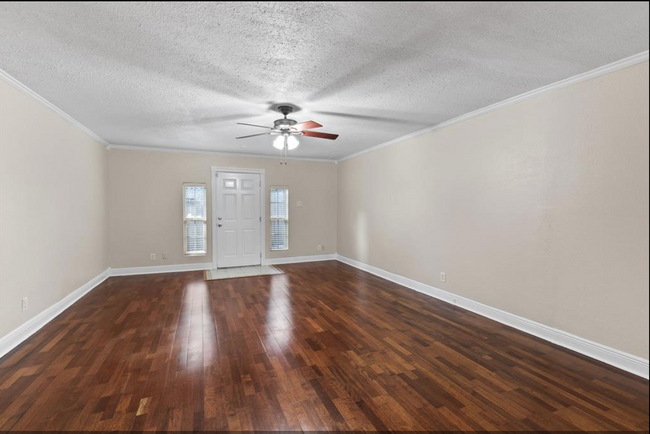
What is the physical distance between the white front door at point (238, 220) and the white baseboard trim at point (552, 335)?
342 cm

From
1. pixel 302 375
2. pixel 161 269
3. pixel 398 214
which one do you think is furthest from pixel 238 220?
pixel 302 375

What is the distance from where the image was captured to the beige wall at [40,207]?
260 centimetres

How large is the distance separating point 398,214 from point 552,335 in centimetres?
256

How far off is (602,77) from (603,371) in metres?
2.29

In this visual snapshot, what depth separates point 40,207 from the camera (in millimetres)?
3104

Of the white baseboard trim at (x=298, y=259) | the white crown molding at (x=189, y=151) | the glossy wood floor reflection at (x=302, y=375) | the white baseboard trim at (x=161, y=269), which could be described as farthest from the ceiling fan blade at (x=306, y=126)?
the white baseboard trim at (x=161, y=269)

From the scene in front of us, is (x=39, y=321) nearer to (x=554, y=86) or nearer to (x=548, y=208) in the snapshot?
(x=548, y=208)

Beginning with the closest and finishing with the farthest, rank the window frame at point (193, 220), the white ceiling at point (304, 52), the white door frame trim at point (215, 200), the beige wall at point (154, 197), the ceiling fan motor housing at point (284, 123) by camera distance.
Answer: the white ceiling at point (304, 52) → the ceiling fan motor housing at point (284, 123) → the beige wall at point (154, 197) → the window frame at point (193, 220) → the white door frame trim at point (215, 200)

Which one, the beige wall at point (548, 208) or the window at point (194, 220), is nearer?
the beige wall at point (548, 208)

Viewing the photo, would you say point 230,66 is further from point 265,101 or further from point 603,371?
point 603,371

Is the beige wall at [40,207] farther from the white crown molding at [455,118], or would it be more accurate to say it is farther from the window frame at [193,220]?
the window frame at [193,220]

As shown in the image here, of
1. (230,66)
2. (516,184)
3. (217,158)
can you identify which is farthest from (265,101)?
(217,158)

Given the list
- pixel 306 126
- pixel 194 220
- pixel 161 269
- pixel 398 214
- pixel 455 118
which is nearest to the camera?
pixel 306 126

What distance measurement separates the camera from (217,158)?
5.96m
